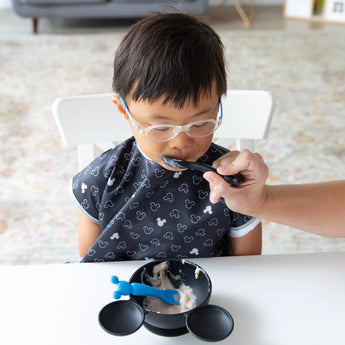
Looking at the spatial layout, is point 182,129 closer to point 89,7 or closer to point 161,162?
point 161,162

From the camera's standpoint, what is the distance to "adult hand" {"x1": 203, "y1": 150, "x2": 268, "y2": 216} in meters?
0.79

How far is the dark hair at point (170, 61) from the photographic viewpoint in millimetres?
789

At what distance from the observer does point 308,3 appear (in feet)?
14.2

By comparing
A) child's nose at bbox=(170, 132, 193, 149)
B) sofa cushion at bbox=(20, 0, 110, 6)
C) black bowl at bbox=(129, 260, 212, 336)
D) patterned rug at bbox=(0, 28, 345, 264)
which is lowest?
patterned rug at bbox=(0, 28, 345, 264)

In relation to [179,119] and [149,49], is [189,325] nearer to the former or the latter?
[179,119]

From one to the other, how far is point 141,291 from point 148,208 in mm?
277

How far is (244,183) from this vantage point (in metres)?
0.84

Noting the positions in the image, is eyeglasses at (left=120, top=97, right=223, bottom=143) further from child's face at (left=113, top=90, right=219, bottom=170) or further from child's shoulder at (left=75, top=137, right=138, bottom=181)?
child's shoulder at (left=75, top=137, right=138, bottom=181)

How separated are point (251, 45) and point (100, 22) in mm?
1437

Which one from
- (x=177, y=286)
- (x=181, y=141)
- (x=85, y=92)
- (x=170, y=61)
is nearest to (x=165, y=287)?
(x=177, y=286)

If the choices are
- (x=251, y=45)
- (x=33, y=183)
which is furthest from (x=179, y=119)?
(x=251, y=45)

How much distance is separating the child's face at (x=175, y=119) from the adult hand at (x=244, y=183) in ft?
0.18

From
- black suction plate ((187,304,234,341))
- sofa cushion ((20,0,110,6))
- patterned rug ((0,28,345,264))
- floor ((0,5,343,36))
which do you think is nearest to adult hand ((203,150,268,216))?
black suction plate ((187,304,234,341))

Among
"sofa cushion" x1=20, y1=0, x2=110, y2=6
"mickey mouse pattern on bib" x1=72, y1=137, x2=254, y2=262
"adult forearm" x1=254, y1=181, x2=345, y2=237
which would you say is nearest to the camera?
"adult forearm" x1=254, y1=181, x2=345, y2=237
